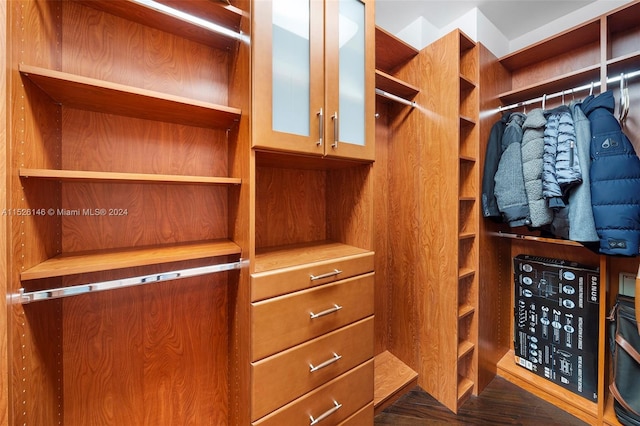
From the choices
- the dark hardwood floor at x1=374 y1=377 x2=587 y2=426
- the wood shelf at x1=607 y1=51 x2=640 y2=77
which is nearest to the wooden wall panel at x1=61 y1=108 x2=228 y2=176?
the dark hardwood floor at x1=374 y1=377 x2=587 y2=426

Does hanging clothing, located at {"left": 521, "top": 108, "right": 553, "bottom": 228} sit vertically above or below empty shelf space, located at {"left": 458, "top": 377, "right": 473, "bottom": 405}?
above

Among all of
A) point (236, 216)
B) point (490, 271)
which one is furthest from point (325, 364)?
point (490, 271)

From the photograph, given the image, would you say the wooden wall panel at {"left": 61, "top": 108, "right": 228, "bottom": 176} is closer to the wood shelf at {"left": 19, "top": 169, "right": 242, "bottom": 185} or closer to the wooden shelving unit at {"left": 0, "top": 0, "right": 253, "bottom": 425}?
the wooden shelving unit at {"left": 0, "top": 0, "right": 253, "bottom": 425}

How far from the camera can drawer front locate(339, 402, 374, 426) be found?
1.23 m

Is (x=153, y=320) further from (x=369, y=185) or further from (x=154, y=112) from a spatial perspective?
(x=369, y=185)

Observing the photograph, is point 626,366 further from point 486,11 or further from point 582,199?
point 486,11

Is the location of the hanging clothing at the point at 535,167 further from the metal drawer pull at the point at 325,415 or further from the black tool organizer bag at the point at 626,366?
the metal drawer pull at the point at 325,415

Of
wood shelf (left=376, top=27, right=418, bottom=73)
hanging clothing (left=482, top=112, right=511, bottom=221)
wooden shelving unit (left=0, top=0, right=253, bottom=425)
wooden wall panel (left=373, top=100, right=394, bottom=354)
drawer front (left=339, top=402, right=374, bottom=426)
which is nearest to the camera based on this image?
wooden shelving unit (left=0, top=0, right=253, bottom=425)

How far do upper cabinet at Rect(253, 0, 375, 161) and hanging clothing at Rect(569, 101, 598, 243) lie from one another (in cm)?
115

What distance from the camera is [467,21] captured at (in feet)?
6.06

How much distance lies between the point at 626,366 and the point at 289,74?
227 centimetres

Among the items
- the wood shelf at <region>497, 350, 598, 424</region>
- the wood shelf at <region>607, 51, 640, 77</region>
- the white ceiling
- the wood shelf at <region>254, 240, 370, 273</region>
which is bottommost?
the wood shelf at <region>497, 350, 598, 424</region>

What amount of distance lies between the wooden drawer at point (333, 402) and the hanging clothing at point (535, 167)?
130cm

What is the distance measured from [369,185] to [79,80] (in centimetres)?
118
